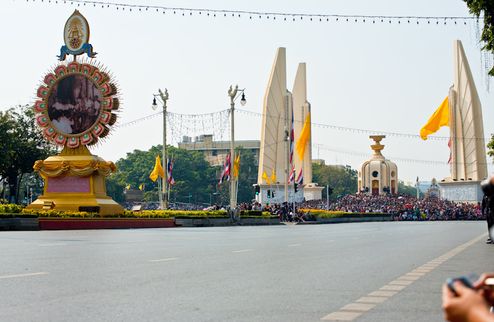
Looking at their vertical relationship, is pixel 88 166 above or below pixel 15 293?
above

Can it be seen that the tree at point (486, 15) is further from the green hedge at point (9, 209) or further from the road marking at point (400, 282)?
the green hedge at point (9, 209)

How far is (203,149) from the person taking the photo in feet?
651

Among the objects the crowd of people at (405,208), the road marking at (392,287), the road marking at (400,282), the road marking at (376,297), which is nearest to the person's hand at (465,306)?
the road marking at (376,297)

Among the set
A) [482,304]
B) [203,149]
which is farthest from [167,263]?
[203,149]

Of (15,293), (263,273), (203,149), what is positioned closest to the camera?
(15,293)

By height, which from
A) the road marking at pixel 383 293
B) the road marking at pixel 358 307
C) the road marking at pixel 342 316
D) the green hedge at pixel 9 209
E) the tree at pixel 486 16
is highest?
the tree at pixel 486 16

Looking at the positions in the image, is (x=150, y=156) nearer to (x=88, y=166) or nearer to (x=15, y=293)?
(x=88, y=166)

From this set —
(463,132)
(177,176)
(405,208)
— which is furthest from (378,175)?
(405,208)

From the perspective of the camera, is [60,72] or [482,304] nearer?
[482,304]

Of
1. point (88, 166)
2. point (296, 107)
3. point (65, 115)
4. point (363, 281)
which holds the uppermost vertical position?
point (296, 107)

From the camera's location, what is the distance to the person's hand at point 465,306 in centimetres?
212

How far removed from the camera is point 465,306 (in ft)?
7.02

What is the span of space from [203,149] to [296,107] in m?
81.6

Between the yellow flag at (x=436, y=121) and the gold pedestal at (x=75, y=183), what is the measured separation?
4192 centimetres
